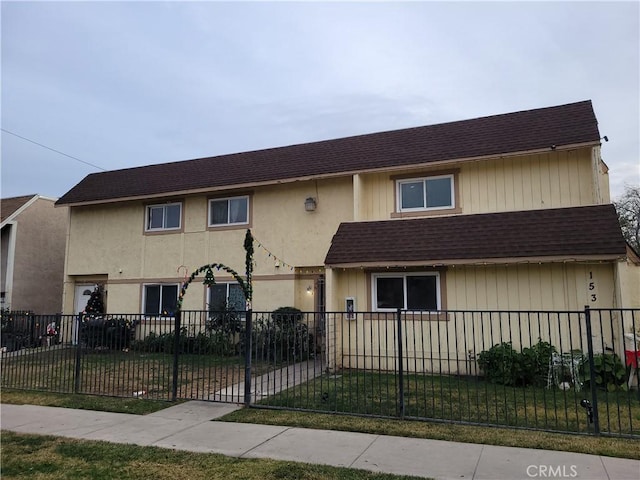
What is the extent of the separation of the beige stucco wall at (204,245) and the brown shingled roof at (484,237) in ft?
6.99

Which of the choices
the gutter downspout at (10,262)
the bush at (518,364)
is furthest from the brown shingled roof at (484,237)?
the gutter downspout at (10,262)

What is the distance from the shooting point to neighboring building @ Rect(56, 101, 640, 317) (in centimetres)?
1023

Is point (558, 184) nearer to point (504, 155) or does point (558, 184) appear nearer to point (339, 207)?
point (504, 155)

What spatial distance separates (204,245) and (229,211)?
1.50m

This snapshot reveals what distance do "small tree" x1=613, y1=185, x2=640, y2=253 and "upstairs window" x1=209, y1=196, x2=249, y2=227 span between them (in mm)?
27691

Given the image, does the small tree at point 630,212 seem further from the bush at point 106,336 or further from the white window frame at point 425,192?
the bush at point 106,336

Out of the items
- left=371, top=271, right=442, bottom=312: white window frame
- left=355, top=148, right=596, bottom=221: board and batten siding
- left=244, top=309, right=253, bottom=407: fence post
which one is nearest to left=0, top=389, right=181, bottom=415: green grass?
left=244, top=309, right=253, bottom=407: fence post

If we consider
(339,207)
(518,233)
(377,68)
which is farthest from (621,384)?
(377,68)

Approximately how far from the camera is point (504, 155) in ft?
38.1

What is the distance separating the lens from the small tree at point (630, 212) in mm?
31281

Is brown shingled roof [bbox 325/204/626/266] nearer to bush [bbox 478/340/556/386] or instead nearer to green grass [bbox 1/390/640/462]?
bush [bbox 478/340/556/386]

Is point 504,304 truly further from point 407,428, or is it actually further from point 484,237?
point 407,428

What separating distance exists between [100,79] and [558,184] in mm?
17736

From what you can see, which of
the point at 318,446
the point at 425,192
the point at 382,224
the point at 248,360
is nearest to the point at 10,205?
the point at 382,224
